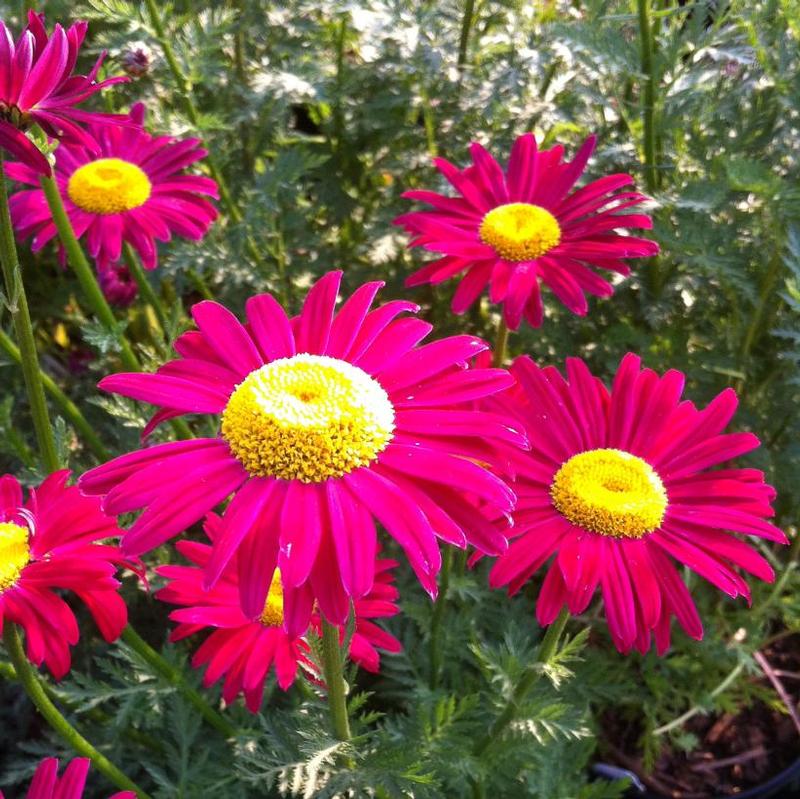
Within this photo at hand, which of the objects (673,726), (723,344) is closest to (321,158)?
(723,344)

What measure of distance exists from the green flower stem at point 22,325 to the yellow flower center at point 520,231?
78 centimetres

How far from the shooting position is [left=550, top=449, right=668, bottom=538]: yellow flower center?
113 cm

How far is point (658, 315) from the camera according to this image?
76.1 inches

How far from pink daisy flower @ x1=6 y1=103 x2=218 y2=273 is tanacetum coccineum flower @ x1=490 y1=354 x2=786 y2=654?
817 millimetres

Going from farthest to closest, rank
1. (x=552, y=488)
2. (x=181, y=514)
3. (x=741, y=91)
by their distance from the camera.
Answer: (x=741, y=91) < (x=552, y=488) < (x=181, y=514)

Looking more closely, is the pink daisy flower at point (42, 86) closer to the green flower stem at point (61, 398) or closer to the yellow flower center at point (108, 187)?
the green flower stem at point (61, 398)

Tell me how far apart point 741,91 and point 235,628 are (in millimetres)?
1521

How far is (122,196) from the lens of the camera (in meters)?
1.70

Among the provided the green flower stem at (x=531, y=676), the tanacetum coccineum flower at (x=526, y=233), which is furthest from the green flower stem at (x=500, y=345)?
the green flower stem at (x=531, y=676)

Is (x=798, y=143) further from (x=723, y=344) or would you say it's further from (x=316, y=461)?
(x=316, y=461)

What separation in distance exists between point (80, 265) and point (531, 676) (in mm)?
885

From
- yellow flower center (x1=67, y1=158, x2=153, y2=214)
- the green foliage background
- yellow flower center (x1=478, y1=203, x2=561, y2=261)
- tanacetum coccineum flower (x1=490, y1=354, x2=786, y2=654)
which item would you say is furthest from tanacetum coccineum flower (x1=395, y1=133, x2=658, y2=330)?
yellow flower center (x1=67, y1=158, x2=153, y2=214)

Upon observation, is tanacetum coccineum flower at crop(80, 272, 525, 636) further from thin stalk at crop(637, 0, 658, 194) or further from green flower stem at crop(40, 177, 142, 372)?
thin stalk at crop(637, 0, 658, 194)

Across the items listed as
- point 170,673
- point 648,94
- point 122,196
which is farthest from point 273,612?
point 648,94
